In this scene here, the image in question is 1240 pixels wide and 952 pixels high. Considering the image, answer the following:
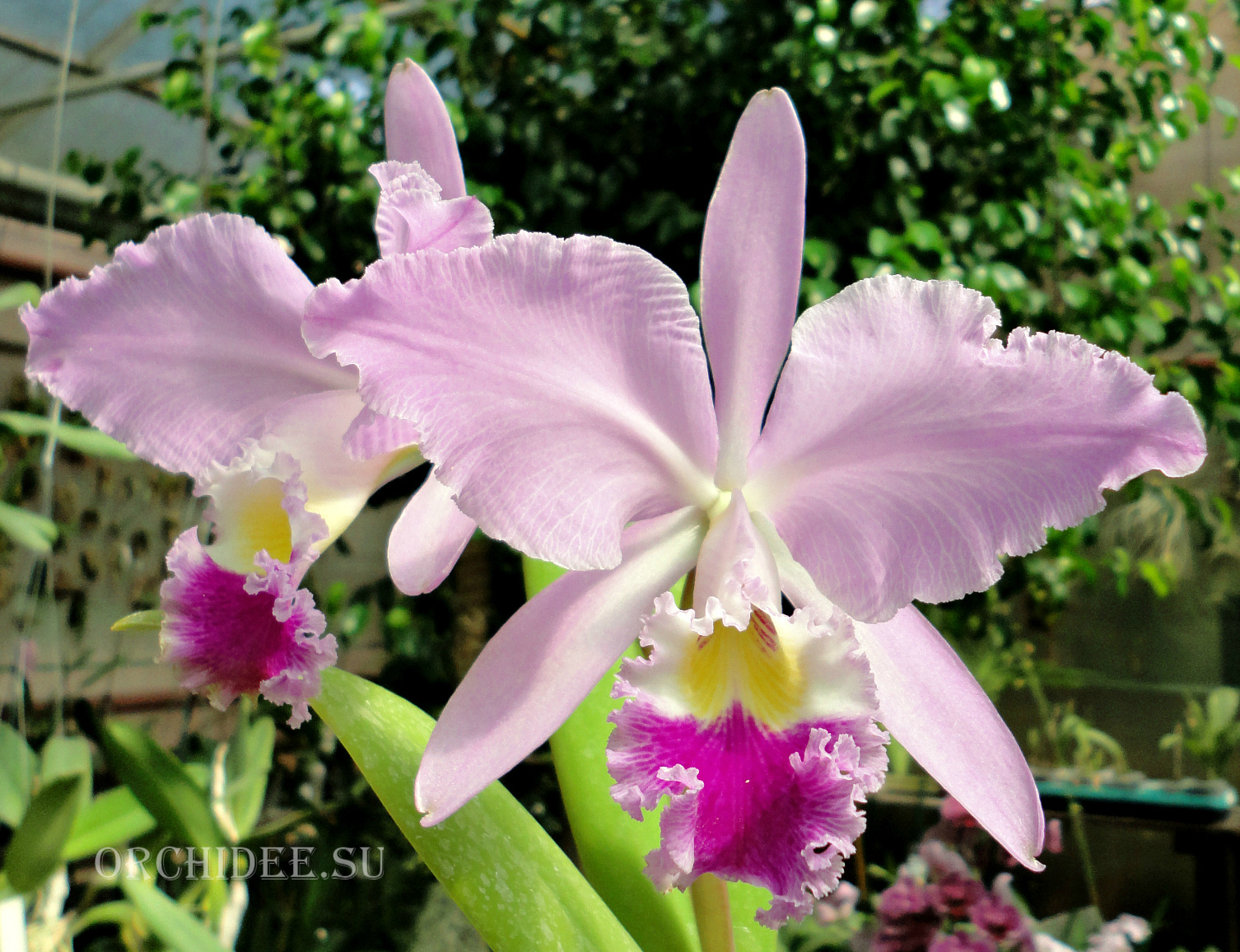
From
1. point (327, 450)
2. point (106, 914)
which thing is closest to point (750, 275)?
point (327, 450)

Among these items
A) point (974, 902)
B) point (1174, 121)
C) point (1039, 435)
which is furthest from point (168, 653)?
point (1174, 121)

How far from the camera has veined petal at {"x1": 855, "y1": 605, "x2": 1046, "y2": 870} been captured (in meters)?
0.34

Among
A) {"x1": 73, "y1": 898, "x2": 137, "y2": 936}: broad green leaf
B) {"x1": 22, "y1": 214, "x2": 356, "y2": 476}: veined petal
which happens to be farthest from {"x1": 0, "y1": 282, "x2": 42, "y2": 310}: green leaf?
{"x1": 22, "y1": 214, "x2": 356, "y2": 476}: veined petal

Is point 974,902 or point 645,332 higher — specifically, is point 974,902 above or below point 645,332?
below

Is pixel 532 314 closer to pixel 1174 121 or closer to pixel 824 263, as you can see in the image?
pixel 824 263

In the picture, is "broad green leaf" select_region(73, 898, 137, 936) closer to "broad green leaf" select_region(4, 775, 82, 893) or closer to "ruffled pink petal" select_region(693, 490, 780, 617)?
"broad green leaf" select_region(4, 775, 82, 893)

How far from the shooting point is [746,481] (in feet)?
1.15

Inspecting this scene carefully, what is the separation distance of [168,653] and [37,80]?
253cm

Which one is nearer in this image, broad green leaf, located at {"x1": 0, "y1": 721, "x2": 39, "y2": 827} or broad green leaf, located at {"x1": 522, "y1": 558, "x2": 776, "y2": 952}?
broad green leaf, located at {"x1": 522, "y1": 558, "x2": 776, "y2": 952}

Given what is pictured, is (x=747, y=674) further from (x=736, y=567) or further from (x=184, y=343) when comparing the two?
(x=184, y=343)

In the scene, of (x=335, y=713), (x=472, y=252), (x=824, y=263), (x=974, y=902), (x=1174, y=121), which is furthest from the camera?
(x=1174, y=121)

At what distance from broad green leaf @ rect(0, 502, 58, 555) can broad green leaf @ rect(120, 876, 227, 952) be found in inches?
19.1

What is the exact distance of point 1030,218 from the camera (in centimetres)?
124

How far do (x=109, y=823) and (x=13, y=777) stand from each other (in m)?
0.10
